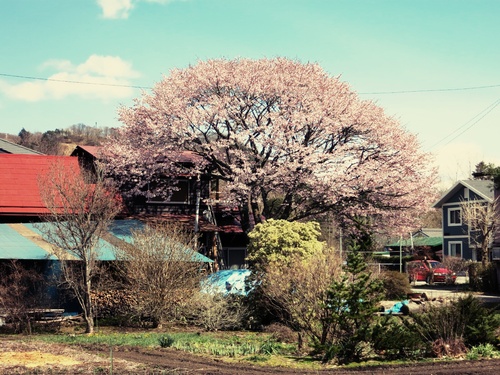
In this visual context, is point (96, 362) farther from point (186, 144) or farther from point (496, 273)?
point (496, 273)

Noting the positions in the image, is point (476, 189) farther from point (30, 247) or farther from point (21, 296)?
point (21, 296)

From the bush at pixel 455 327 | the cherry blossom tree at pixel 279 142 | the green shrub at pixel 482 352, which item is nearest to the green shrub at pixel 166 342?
the bush at pixel 455 327

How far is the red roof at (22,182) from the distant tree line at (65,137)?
63740mm

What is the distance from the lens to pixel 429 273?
152 ft

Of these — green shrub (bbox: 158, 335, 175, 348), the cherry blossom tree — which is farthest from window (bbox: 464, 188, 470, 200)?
green shrub (bbox: 158, 335, 175, 348)

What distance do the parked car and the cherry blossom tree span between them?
10.7 m

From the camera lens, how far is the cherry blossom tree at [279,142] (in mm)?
33688

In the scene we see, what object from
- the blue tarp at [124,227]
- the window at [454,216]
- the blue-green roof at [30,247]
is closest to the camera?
the blue-green roof at [30,247]

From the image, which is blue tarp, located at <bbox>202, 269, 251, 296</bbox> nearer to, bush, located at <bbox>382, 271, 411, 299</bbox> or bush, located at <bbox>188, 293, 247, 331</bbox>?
bush, located at <bbox>188, 293, 247, 331</bbox>

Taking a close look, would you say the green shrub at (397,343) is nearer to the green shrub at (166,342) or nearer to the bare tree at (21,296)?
the green shrub at (166,342)

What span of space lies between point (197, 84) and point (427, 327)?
68.5 feet

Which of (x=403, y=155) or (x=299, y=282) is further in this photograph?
(x=403, y=155)

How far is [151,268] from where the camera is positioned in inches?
933

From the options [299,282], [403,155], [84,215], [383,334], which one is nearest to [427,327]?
[383,334]
